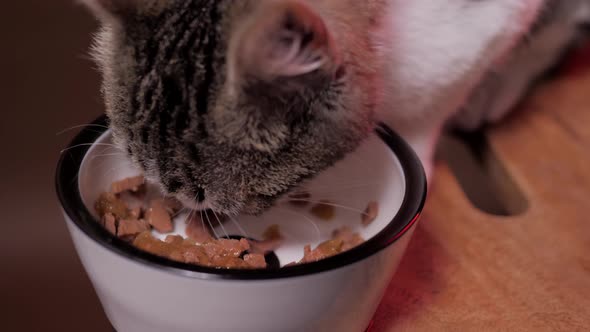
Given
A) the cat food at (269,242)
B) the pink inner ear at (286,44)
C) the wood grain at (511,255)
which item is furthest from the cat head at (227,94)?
the wood grain at (511,255)

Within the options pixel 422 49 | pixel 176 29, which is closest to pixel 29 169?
pixel 176 29

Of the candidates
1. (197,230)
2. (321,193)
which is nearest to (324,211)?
(321,193)

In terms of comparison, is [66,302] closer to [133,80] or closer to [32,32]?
[133,80]

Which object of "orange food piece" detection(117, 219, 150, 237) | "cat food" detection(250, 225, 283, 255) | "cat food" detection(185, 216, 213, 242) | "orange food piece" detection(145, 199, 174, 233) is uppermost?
"orange food piece" detection(117, 219, 150, 237)

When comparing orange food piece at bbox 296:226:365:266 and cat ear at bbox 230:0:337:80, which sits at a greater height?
cat ear at bbox 230:0:337:80

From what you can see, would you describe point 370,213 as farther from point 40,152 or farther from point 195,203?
point 40,152

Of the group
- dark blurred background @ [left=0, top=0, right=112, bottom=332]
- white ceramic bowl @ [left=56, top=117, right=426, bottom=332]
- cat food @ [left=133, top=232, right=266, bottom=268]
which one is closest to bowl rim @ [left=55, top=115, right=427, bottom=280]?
white ceramic bowl @ [left=56, top=117, right=426, bottom=332]

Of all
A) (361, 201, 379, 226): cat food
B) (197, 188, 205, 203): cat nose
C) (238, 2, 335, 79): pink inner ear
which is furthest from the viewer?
(361, 201, 379, 226): cat food

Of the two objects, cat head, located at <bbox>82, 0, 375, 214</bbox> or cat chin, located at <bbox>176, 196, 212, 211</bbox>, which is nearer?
cat head, located at <bbox>82, 0, 375, 214</bbox>

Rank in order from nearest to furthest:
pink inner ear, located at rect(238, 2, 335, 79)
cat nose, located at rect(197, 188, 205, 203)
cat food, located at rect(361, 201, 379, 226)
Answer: pink inner ear, located at rect(238, 2, 335, 79) < cat nose, located at rect(197, 188, 205, 203) < cat food, located at rect(361, 201, 379, 226)

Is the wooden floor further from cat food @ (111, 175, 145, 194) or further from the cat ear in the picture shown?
the cat ear
